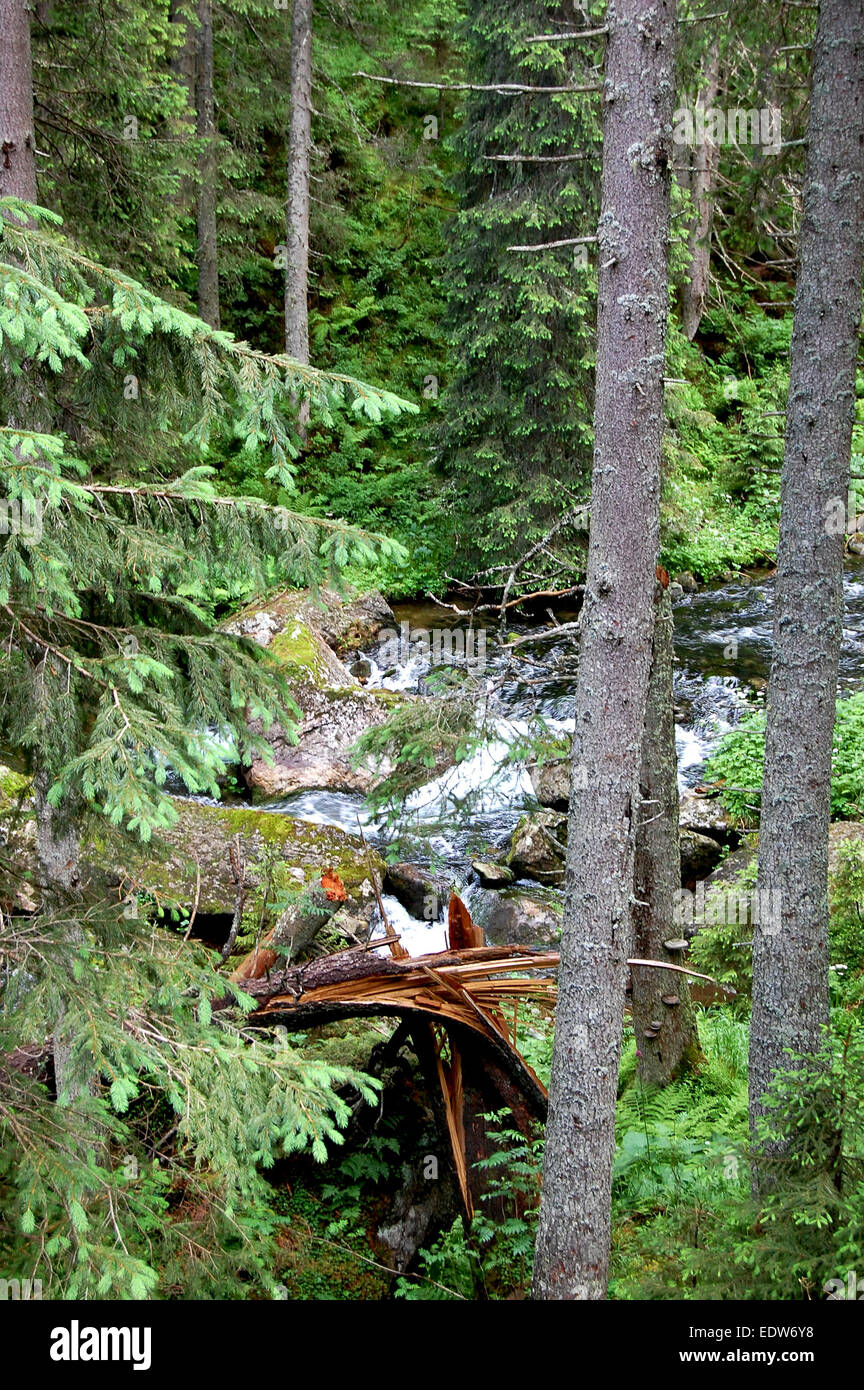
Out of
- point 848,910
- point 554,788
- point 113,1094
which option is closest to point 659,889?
point 848,910

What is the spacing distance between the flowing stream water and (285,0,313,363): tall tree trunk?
6652 millimetres

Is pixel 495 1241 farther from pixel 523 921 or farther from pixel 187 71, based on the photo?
pixel 187 71

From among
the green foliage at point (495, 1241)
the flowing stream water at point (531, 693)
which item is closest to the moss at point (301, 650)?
the flowing stream water at point (531, 693)

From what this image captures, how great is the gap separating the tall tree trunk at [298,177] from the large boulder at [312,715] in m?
7.36

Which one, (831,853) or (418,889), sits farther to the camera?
(418,889)

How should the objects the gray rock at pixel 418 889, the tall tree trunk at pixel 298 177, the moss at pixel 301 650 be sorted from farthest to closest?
the tall tree trunk at pixel 298 177 < the moss at pixel 301 650 < the gray rock at pixel 418 889

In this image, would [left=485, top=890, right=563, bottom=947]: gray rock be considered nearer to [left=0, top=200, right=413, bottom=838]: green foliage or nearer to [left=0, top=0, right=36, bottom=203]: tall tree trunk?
[left=0, top=200, right=413, bottom=838]: green foliage

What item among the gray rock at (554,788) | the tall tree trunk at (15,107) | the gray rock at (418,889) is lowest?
the gray rock at (418,889)

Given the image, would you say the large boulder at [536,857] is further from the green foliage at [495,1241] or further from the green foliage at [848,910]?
the green foliage at [495,1241]

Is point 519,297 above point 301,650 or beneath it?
above

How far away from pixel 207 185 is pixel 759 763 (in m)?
14.6

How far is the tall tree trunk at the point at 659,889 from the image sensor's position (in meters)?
6.26

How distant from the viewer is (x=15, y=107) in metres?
4.71
